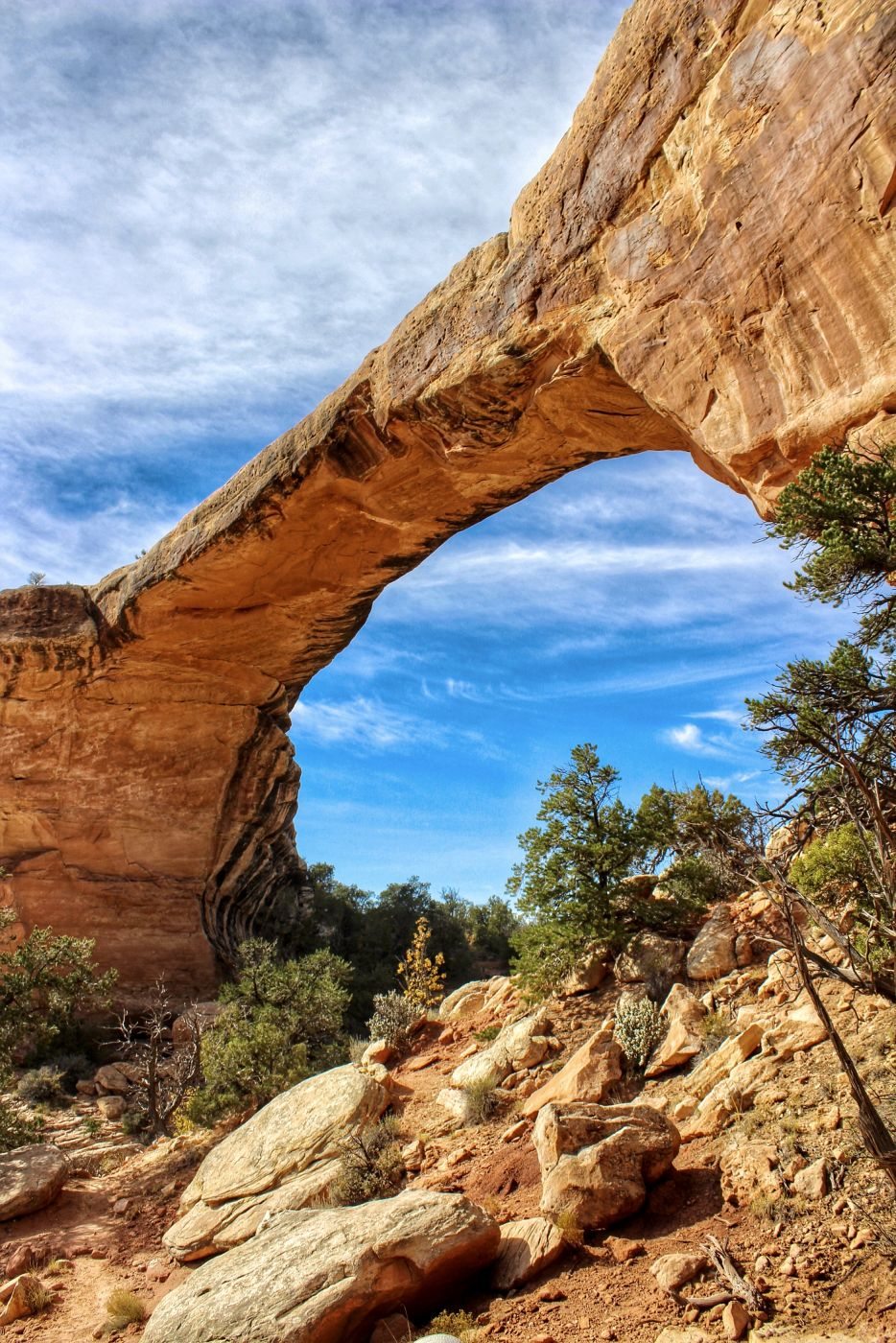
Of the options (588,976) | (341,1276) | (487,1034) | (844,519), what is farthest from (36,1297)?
(844,519)

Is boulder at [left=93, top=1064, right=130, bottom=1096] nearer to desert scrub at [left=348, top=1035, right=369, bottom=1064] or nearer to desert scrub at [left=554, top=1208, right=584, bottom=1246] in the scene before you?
desert scrub at [left=348, top=1035, right=369, bottom=1064]

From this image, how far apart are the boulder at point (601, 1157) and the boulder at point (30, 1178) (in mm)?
7550

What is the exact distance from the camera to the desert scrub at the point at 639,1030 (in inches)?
337

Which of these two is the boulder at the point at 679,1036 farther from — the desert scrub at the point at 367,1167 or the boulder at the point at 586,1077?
the desert scrub at the point at 367,1167

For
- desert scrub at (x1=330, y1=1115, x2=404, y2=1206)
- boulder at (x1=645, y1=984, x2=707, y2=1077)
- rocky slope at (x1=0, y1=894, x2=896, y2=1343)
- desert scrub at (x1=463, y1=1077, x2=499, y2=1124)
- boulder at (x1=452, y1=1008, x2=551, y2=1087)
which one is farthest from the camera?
boulder at (x1=452, y1=1008, x2=551, y2=1087)

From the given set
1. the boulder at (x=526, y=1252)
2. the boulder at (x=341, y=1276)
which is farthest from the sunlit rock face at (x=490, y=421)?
the boulder at (x=341, y=1276)

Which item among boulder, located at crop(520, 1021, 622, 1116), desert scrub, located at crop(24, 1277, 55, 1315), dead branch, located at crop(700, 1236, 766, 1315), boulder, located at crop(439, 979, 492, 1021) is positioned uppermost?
boulder, located at crop(439, 979, 492, 1021)

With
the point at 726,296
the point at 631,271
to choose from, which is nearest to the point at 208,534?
the point at 631,271

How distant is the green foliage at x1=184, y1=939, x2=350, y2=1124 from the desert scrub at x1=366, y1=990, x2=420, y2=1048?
2.58 ft

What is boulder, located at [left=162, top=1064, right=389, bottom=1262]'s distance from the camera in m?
8.14

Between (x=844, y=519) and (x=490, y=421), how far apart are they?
6263mm

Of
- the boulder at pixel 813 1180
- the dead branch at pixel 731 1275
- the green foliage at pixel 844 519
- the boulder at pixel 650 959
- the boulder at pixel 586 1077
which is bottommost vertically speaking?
the dead branch at pixel 731 1275

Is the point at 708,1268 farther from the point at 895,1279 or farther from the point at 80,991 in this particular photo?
the point at 80,991

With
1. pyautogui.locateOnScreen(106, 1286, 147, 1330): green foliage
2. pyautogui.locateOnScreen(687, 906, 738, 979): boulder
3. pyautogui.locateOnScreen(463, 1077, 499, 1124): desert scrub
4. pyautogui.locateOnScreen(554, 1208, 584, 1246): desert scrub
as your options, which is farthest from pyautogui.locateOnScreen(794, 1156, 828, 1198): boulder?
pyautogui.locateOnScreen(106, 1286, 147, 1330): green foliage
